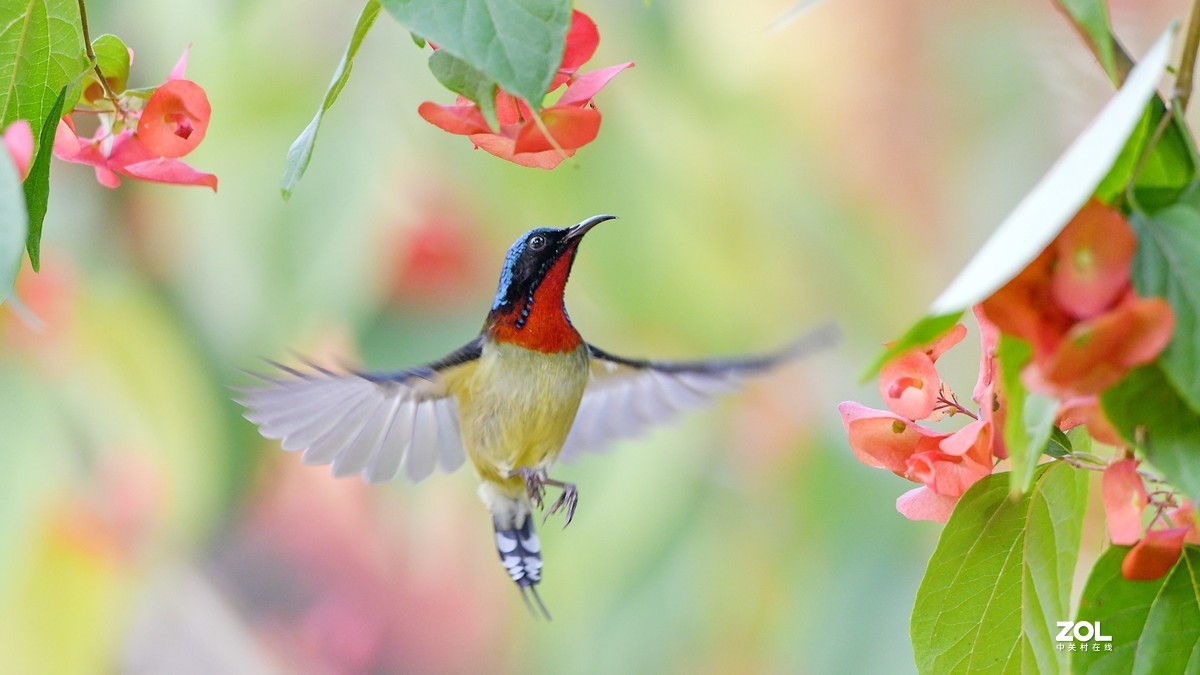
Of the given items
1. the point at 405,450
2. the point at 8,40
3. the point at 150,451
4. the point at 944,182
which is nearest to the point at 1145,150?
the point at 8,40

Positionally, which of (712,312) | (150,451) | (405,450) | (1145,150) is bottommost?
(150,451)

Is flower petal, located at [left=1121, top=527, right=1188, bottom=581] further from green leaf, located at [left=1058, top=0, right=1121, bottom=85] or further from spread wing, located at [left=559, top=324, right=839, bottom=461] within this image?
spread wing, located at [left=559, top=324, right=839, bottom=461]

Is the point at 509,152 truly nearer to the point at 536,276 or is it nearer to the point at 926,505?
the point at 926,505

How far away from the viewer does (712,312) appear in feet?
6.21

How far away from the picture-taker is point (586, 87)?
2.42 feet

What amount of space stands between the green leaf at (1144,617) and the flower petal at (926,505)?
0.32 ft

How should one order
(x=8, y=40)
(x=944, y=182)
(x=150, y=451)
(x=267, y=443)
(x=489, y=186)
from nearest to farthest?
(x=8, y=40), (x=489, y=186), (x=150, y=451), (x=267, y=443), (x=944, y=182)

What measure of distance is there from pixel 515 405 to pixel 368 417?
0.49 ft

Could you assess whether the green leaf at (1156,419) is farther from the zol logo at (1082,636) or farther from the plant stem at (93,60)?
the plant stem at (93,60)

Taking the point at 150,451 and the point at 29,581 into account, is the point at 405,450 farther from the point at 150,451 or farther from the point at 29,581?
the point at 29,581

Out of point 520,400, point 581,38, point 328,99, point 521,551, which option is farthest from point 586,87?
point 521,551

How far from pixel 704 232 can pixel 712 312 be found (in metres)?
0.19

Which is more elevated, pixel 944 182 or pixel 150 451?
pixel 944 182

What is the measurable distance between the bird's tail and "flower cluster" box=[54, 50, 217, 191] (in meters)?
0.62
